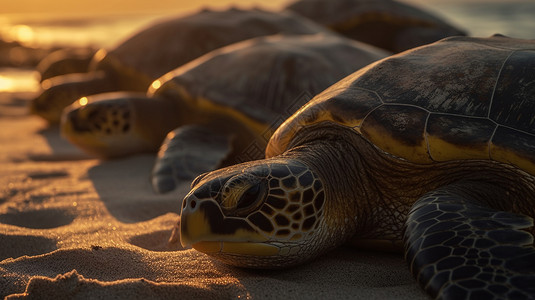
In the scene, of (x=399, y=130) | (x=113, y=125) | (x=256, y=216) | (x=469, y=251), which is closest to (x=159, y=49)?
(x=113, y=125)

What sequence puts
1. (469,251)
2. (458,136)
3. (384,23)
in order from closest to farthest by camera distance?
1. (469,251)
2. (458,136)
3. (384,23)

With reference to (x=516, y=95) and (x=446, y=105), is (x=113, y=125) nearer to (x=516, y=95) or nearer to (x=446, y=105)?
(x=446, y=105)

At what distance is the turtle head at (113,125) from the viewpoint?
13.3 feet

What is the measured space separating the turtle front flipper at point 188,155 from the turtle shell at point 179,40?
4.99 feet

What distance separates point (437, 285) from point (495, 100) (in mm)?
800

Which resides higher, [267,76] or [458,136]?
[458,136]

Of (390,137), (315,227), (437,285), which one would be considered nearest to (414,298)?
(437,285)

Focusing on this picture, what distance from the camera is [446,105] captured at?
1995mm

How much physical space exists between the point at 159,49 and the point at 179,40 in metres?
0.21

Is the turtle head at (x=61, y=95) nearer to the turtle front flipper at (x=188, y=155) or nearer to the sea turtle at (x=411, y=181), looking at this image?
the turtle front flipper at (x=188, y=155)

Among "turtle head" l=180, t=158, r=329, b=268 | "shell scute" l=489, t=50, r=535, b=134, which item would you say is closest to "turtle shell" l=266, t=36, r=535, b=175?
"shell scute" l=489, t=50, r=535, b=134

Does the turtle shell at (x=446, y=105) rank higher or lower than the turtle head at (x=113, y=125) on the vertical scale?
higher

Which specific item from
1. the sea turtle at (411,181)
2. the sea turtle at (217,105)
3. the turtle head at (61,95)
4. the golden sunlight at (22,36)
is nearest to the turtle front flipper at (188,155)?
the sea turtle at (217,105)

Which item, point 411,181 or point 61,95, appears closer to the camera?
point 411,181
